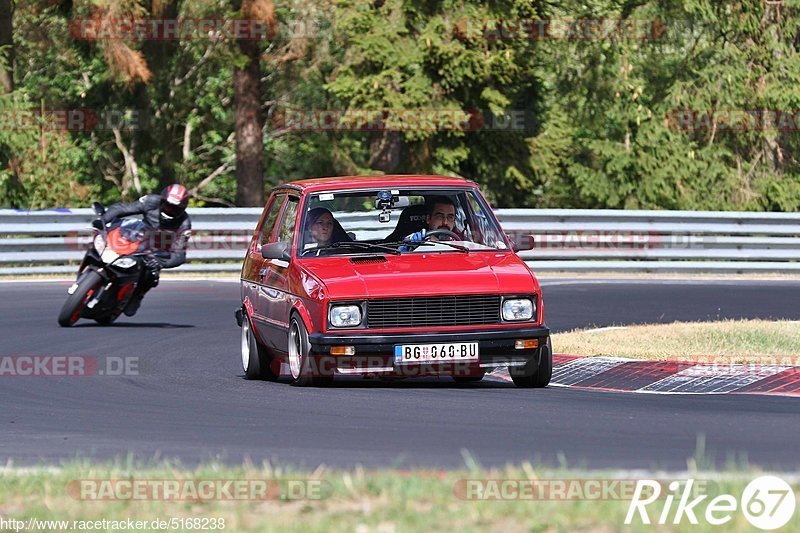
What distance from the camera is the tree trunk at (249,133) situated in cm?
3619

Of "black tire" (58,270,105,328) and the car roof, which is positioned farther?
"black tire" (58,270,105,328)

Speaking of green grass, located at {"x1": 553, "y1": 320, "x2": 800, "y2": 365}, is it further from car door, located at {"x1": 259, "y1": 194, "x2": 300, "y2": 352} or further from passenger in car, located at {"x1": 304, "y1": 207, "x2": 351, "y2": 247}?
car door, located at {"x1": 259, "y1": 194, "x2": 300, "y2": 352}

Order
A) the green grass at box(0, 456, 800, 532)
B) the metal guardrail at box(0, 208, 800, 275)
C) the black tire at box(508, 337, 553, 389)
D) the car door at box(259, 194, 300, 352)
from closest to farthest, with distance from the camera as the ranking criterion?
the green grass at box(0, 456, 800, 532) → the black tire at box(508, 337, 553, 389) → the car door at box(259, 194, 300, 352) → the metal guardrail at box(0, 208, 800, 275)

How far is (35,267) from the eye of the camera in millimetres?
24438

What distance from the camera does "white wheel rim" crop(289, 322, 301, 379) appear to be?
11.3m

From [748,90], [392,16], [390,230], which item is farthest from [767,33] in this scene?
[390,230]

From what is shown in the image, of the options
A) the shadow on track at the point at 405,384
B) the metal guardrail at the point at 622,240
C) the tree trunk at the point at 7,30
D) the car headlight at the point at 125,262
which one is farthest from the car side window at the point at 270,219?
the tree trunk at the point at 7,30

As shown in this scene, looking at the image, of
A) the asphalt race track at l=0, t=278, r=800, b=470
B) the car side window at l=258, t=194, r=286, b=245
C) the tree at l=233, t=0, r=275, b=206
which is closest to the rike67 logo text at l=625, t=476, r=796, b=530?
the asphalt race track at l=0, t=278, r=800, b=470

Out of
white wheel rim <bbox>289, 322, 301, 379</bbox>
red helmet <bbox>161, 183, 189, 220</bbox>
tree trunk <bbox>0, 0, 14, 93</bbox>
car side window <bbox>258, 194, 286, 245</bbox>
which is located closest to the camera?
white wheel rim <bbox>289, 322, 301, 379</bbox>

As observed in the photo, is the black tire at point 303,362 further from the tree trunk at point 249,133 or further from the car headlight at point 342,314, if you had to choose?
the tree trunk at point 249,133

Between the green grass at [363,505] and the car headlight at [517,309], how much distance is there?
3759 millimetres

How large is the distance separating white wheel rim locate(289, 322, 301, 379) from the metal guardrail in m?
13.6

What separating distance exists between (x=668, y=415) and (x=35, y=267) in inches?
662

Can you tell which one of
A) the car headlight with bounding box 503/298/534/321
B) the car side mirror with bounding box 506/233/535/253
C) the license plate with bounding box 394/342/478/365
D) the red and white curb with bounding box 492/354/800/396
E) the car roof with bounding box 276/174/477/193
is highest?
the car roof with bounding box 276/174/477/193
